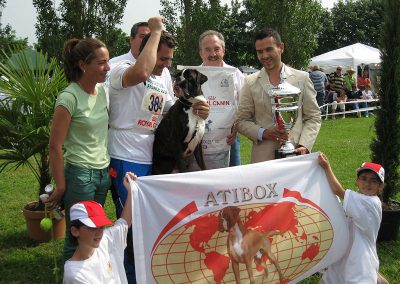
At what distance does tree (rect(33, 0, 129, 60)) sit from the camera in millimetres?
14945

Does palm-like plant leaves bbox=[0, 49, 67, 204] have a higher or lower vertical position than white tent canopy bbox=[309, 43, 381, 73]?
lower

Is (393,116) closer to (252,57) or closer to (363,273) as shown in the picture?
(363,273)

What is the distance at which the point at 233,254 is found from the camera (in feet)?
11.0

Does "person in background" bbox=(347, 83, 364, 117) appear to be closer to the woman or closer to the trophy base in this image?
the trophy base

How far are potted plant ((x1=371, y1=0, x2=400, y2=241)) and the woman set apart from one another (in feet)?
11.3

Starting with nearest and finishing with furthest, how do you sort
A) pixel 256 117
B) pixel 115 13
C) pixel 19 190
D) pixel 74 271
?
pixel 74 271 → pixel 256 117 → pixel 19 190 → pixel 115 13

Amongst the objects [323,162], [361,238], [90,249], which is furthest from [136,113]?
[361,238]

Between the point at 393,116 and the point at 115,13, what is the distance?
12030mm

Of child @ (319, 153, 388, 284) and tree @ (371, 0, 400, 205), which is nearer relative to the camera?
child @ (319, 153, 388, 284)

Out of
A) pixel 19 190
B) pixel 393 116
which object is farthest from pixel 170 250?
pixel 19 190

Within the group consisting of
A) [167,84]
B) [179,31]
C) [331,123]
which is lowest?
[331,123]

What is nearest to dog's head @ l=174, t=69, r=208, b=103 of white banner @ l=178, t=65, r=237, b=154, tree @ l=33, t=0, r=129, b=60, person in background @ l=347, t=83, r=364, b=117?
white banner @ l=178, t=65, r=237, b=154

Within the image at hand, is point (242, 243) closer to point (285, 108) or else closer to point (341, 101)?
point (285, 108)

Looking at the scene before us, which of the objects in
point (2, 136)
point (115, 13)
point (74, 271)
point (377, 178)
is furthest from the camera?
point (115, 13)
